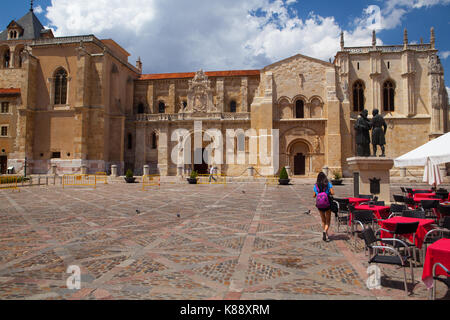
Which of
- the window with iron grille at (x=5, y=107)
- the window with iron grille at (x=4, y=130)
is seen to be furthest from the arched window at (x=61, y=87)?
the window with iron grille at (x=4, y=130)

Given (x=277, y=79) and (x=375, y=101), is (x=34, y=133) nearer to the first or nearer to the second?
(x=277, y=79)

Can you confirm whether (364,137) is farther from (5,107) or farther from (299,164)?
(5,107)

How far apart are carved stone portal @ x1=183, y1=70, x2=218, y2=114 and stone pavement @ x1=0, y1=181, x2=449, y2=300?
82.0 ft

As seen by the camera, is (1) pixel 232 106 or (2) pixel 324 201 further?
(1) pixel 232 106

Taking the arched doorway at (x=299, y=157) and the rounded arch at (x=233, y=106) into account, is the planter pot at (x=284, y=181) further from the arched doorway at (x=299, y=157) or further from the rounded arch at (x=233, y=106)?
the rounded arch at (x=233, y=106)

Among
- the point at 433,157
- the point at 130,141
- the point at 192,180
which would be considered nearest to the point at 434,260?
the point at 433,157

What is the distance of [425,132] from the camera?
30203 mm

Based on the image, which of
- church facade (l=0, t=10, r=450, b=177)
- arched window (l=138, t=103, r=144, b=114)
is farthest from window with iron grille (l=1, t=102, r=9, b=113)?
arched window (l=138, t=103, r=144, b=114)

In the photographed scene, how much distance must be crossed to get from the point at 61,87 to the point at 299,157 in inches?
1101

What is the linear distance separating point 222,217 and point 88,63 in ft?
94.7

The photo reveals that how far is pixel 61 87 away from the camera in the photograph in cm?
3191

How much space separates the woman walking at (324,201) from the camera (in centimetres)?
633

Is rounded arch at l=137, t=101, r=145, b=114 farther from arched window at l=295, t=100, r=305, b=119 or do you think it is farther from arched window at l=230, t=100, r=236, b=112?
arched window at l=295, t=100, r=305, b=119

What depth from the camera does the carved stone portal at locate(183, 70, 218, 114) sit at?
32.8 metres
